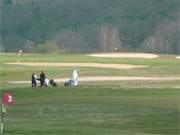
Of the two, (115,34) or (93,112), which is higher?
(115,34)

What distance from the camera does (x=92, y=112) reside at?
31.8m

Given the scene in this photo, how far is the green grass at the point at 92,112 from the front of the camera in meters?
25.6

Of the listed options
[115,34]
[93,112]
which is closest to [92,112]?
[93,112]

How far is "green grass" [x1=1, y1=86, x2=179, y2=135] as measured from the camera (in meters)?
25.6

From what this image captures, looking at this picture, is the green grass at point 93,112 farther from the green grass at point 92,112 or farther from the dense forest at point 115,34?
the dense forest at point 115,34

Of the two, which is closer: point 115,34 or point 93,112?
point 93,112

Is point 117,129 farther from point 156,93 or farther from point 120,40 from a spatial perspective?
point 120,40

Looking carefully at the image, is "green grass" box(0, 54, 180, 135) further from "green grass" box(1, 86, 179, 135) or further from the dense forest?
the dense forest

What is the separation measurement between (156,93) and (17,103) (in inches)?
307

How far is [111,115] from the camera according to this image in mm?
30672

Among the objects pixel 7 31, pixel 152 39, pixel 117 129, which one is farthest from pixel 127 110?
pixel 7 31

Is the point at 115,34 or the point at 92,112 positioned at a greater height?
the point at 115,34

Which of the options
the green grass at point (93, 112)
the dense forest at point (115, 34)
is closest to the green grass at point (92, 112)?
the green grass at point (93, 112)

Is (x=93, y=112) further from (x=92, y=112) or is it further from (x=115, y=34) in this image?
(x=115, y=34)
